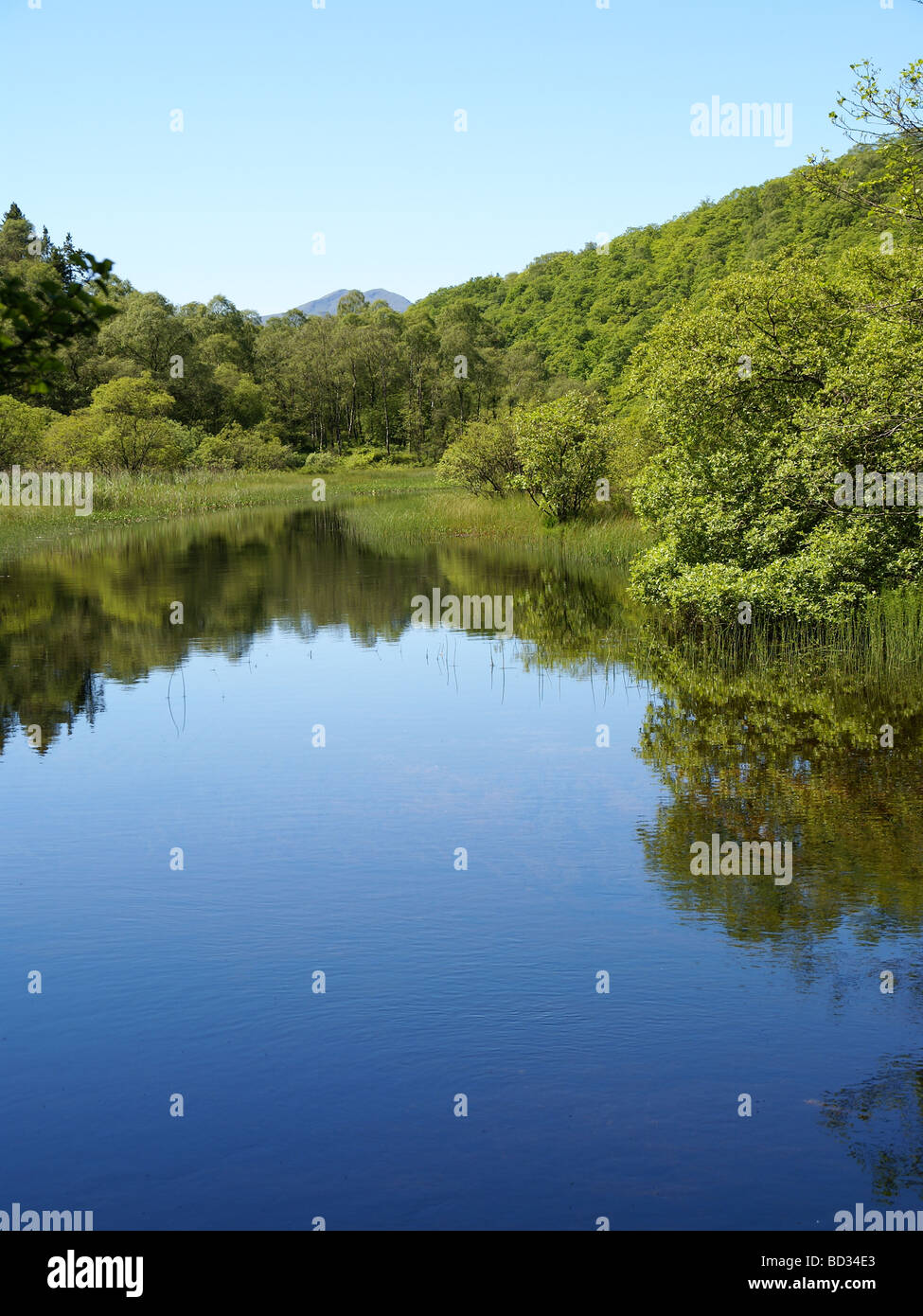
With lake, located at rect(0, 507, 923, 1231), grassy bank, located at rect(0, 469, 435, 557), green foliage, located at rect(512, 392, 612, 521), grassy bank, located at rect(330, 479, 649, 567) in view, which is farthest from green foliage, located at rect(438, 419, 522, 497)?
lake, located at rect(0, 507, 923, 1231)

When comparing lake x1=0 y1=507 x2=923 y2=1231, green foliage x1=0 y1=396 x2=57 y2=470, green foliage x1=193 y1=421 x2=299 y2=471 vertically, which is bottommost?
lake x1=0 y1=507 x2=923 y2=1231

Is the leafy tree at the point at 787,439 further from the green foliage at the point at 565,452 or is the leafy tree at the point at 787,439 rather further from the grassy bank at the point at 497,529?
the green foliage at the point at 565,452

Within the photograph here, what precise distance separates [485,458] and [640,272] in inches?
3393

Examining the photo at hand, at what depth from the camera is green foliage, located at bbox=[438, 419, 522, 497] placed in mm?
46812

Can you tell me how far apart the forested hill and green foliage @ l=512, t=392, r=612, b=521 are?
39.5m

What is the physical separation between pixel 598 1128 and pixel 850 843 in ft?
17.9

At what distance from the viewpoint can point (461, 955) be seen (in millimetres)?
8898

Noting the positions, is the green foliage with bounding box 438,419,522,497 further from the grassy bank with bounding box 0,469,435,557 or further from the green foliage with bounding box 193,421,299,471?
the green foliage with bounding box 193,421,299,471

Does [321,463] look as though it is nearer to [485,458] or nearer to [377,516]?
[377,516]

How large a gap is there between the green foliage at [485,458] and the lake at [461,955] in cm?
2901

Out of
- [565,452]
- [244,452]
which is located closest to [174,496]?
[244,452]

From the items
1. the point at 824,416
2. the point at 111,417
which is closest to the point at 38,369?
the point at 824,416

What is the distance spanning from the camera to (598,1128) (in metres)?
6.57

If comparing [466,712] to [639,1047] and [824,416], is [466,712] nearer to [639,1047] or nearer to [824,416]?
[824,416]
